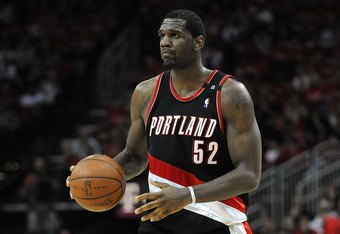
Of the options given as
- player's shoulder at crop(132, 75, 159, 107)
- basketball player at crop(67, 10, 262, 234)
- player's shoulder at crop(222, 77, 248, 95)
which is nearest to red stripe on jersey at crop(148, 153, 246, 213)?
basketball player at crop(67, 10, 262, 234)

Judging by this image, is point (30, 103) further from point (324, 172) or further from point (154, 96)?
point (154, 96)

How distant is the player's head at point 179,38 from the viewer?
17.7ft

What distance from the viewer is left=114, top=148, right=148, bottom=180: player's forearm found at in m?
5.88

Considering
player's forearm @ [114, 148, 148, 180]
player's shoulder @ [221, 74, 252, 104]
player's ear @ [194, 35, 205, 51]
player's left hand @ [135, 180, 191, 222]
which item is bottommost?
player's forearm @ [114, 148, 148, 180]

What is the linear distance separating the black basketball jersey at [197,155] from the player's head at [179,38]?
29 centimetres

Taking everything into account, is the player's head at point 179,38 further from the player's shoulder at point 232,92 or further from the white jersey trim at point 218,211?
the white jersey trim at point 218,211

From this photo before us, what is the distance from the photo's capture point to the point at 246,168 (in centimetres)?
524

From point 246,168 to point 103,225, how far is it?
10.4m

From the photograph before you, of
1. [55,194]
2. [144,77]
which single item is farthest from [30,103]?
[55,194]

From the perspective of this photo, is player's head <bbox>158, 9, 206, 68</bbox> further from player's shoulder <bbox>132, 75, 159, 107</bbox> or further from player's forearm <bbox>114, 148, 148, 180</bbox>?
player's forearm <bbox>114, 148, 148, 180</bbox>

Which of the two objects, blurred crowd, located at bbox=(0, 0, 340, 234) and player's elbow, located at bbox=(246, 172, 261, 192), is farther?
blurred crowd, located at bbox=(0, 0, 340, 234)

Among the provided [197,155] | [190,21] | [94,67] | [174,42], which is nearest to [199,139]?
[197,155]

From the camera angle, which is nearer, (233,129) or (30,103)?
(233,129)

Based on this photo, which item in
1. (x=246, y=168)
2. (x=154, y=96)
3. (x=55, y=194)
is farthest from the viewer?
(x=55, y=194)
